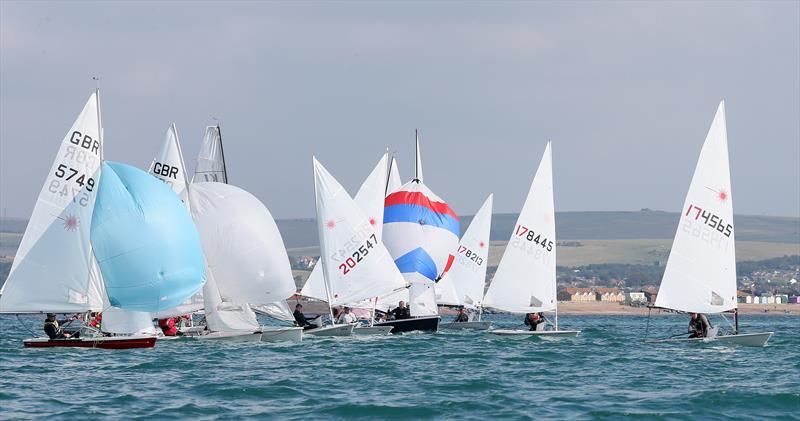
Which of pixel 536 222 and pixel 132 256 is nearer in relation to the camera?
pixel 132 256

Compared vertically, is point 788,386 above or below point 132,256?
below

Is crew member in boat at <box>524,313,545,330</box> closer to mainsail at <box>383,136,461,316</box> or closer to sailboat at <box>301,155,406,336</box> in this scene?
sailboat at <box>301,155,406,336</box>

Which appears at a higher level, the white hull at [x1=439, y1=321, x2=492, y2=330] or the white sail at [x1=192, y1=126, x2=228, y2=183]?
the white sail at [x1=192, y1=126, x2=228, y2=183]

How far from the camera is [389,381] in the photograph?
30.1 metres

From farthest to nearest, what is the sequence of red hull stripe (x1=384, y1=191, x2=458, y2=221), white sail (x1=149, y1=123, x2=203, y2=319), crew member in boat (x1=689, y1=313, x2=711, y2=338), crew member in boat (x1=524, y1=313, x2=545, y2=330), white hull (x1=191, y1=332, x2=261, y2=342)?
1. red hull stripe (x1=384, y1=191, x2=458, y2=221)
2. crew member in boat (x1=524, y1=313, x2=545, y2=330)
3. white sail (x1=149, y1=123, x2=203, y2=319)
4. crew member in boat (x1=689, y1=313, x2=711, y2=338)
5. white hull (x1=191, y1=332, x2=261, y2=342)

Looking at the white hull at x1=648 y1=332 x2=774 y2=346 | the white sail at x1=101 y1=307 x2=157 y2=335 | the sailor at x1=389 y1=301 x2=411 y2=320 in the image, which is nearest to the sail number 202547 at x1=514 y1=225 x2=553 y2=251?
the sailor at x1=389 y1=301 x2=411 y2=320

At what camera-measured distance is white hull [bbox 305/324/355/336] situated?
44.4 meters

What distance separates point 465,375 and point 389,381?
90.3 inches

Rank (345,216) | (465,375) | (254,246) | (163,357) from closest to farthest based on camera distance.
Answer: (465,375) < (163,357) < (254,246) < (345,216)

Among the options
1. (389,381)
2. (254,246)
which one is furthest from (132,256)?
(389,381)

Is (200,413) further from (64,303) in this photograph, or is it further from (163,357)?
(64,303)

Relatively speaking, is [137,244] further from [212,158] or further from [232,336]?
[212,158]

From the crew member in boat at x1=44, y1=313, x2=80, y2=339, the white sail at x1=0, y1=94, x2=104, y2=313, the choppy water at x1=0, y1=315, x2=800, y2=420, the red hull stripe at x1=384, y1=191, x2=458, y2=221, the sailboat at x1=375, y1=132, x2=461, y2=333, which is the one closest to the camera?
the choppy water at x1=0, y1=315, x2=800, y2=420

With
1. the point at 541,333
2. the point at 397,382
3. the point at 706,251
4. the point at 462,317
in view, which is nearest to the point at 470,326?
the point at 462,317
